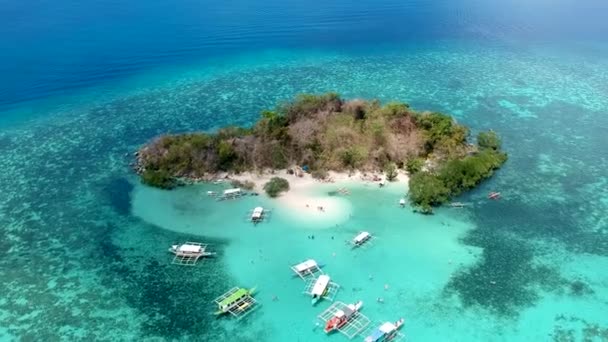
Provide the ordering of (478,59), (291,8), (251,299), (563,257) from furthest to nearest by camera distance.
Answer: (291,8)
(478,59)
(563,257)
(251,299)

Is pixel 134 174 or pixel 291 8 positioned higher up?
pixel 291 8

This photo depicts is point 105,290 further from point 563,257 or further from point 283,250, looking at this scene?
point 563,257

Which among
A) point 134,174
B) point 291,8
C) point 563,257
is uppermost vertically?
point 291,8

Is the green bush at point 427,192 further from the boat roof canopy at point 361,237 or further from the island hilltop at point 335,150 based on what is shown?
the boat roof canopy at point 361,237

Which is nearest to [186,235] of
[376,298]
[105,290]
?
[105,290]

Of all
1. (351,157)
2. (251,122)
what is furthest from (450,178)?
(251,122)
